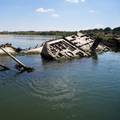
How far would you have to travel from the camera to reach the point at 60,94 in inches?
547

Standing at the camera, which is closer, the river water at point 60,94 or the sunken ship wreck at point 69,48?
the river water at point 60,94

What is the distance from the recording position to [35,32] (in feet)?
591

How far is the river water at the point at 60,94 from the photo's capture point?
36.3 feet

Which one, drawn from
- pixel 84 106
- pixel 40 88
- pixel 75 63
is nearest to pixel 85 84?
pixel 40 88

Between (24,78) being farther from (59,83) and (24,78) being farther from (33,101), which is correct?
(33,101)

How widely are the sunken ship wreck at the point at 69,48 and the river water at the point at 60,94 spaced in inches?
259

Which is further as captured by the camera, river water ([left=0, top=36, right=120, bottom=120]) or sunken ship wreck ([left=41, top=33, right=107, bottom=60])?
sunken ship wreck ([left=41, top=33, right=107, bottom=60])

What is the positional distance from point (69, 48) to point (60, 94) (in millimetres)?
15775

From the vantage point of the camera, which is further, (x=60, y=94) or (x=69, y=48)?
(x=69, y=48)

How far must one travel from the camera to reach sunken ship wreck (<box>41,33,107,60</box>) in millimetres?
27391

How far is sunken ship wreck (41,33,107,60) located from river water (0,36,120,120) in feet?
21.6

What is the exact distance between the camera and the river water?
11.1 m

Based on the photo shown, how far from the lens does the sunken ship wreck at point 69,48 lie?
27391mm

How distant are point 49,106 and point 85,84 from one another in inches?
181
